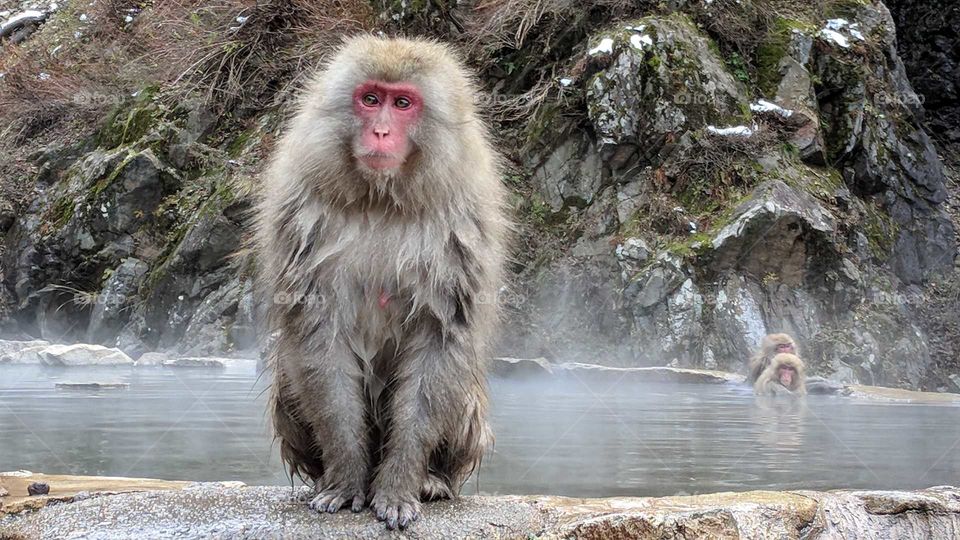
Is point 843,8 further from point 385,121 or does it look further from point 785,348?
point 385,121

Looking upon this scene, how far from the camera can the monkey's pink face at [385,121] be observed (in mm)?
2393

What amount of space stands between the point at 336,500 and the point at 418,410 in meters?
0.29

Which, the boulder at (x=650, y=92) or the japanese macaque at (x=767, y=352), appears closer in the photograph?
the japanese macaque at (x=767, y=352)

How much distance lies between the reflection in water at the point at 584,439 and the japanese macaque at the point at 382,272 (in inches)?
26.9

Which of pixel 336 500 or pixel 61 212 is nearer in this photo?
pixel 336 500

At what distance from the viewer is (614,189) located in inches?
316

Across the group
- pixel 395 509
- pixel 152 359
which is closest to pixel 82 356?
pixel 152 359

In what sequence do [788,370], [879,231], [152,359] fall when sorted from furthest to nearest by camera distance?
[879,231] → [152,359] → [788,370]

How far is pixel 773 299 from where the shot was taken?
7383 mm

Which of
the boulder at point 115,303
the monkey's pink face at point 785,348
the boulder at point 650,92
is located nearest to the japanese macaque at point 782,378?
the monkey's pink face at point 785,348

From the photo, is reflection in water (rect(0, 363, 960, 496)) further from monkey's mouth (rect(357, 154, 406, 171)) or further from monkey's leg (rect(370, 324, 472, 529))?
monkey's mouth (rect(357, 154, 406, 171))

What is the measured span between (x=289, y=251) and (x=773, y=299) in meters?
5.64

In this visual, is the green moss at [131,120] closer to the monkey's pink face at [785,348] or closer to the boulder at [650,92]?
the boulder at [650,92]

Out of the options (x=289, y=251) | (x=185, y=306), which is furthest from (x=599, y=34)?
(x=289, y=251)
